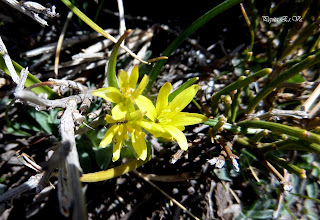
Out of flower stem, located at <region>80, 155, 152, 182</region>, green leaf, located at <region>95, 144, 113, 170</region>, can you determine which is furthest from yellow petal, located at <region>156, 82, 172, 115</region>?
green leaf, located at <region>95, 144, 113, 170</region>

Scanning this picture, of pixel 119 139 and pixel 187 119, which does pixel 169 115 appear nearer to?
pixel 187 119

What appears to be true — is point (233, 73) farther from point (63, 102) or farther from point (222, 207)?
point (63, 102)

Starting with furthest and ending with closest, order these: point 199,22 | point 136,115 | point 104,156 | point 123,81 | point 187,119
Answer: point 104,156
point 199,22
point 187,119
point 123,81
point 136,115

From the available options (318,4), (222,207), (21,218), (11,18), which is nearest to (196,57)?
(318,4)

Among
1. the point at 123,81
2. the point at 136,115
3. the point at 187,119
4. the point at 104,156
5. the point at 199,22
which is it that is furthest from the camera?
the point at 104,156

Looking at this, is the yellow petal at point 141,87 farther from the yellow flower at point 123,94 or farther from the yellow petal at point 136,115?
the yellow petal at point 136,115

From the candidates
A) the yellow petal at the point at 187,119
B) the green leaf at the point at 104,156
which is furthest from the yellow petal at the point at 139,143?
the green leaf at the point at 104,156

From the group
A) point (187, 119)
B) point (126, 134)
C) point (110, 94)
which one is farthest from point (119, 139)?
point (187, 119)
